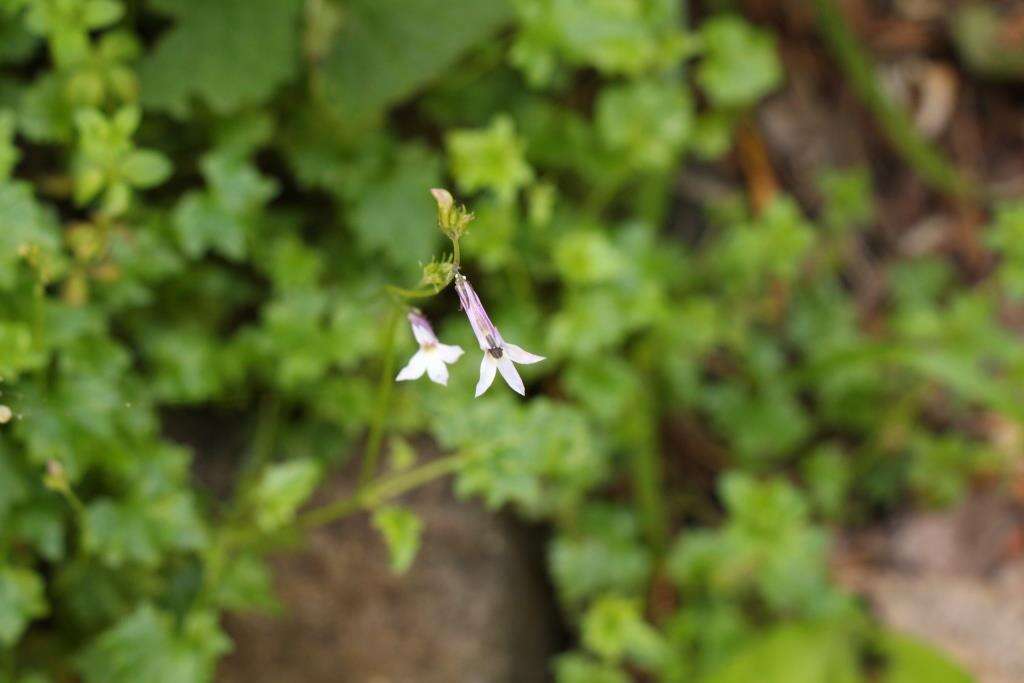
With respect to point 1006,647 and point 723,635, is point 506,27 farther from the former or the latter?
point 1006,647

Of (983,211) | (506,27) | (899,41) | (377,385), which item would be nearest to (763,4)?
(899,41)

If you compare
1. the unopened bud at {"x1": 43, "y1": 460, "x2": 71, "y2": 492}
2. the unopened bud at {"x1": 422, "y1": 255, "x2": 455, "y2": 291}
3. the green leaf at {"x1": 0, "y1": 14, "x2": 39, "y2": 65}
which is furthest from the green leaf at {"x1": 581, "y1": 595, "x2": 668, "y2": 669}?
the green leaf at {"x1": 0, "y1": 14, "x2": 39, "y2": 65}

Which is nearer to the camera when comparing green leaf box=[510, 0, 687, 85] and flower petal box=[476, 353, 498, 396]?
flower petal box=[476, 353, 498, 396]


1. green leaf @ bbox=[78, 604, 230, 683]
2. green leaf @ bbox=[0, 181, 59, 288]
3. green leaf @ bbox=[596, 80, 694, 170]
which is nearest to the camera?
green leaf @ bbox=[0, 181, 59, 288]

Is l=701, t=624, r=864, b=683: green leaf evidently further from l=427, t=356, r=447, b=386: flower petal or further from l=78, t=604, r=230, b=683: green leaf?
l=427, t=356, r=447, b=386: flower petal

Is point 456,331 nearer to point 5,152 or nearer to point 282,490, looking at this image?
point 282,490

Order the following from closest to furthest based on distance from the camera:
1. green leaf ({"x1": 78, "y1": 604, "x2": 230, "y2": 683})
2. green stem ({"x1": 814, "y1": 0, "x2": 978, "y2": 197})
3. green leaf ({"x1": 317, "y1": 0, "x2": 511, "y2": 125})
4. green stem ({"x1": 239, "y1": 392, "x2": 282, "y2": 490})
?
green leaf ({"x1": 78, "y1": 604, "x2": 230, "y2": 683}) < green leaf ({"x1": 317, "y1": 0, "x2": 511, "y2": 125}) < green stem ({"x1": 239, "y1": 392, "x2": 282, "y2": 490}) < green stem ({"x1": 814, "y1": 0, "x2": 978, "y2": 197})

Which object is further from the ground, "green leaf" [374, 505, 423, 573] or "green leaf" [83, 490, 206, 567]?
"green leaf" [83, 490, 206, 567]

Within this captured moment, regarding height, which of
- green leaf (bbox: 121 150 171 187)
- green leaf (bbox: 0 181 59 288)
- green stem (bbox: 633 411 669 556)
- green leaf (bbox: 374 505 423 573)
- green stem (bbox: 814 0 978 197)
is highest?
green stem (bbox: 814 0 978 197)
